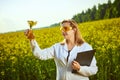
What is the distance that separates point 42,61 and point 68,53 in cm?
141

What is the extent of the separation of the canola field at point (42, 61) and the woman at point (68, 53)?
123 cm

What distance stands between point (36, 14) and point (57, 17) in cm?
23

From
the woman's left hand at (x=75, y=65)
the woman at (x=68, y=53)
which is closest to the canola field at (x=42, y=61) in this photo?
the woman at (x=68, y=53)

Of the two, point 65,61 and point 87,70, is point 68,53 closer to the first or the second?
point 65,61

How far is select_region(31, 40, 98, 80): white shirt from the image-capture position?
8.87 feet

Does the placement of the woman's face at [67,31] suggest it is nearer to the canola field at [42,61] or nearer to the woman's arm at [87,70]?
the woman's arm at [87,70]

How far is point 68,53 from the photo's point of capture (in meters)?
2.77

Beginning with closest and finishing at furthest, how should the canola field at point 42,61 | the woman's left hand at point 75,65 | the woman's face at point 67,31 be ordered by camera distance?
the woman's left hand at point 75,65, the woman's face at point 67,31, the canola field at point 42,61

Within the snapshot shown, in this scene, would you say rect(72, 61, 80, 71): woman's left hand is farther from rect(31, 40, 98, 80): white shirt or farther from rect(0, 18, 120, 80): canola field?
rect(0, 18, 120, 80): canola field

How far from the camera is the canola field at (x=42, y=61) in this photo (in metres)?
4.08

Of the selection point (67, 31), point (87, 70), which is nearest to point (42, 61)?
point (67, 31)

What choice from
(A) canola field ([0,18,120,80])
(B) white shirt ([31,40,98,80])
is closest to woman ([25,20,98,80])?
(B) white shirt ([31,40,98,80])

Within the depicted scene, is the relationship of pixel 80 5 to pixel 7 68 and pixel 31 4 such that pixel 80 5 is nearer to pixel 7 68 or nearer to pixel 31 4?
pixel 31 4

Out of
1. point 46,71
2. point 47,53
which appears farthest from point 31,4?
point 47,53
